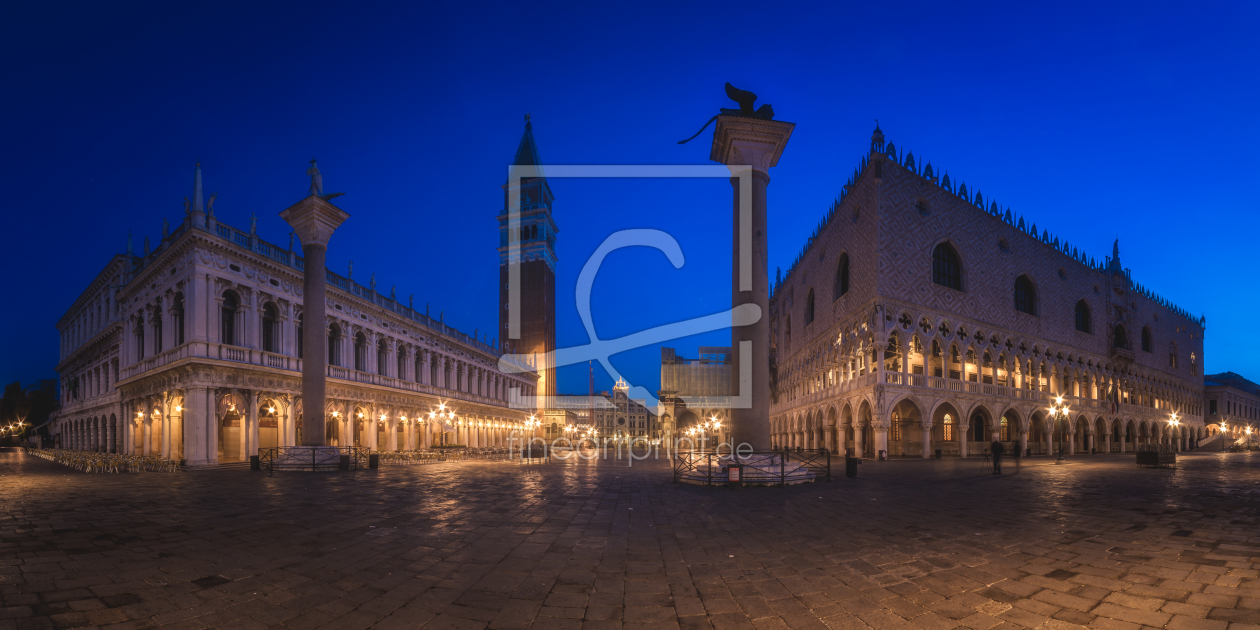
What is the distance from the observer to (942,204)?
37844 mm

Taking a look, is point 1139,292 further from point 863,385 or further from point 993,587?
point 993,587

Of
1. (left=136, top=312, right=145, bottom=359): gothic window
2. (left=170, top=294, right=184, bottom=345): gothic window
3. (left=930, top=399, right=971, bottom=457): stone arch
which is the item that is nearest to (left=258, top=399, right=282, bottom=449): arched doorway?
(left=170, top=294, right=184, bottom=345): gothic window

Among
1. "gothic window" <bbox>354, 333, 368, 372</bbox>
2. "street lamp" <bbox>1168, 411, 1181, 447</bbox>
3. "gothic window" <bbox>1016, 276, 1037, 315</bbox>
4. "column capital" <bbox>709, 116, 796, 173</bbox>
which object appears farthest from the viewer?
"street lamp" <bbox>1168, 411, 1181, 447</bbox>

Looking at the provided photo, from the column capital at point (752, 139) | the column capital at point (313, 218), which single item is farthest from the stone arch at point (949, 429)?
the column capital at point (313, 218)

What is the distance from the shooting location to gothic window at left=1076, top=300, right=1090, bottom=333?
48.2m

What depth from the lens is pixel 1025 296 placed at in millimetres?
43562

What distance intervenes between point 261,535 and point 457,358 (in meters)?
48.5

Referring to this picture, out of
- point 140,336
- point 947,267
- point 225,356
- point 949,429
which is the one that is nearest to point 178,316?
point 225,356

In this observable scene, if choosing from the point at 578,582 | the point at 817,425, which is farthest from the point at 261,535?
the point at 817,425

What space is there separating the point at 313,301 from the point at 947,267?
35681 mm

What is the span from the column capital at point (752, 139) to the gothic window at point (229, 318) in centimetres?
2543

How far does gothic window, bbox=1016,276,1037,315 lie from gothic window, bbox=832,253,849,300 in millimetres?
12613

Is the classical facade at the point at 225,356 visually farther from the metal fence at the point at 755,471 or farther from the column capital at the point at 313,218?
the metal fence at the point at 755,471

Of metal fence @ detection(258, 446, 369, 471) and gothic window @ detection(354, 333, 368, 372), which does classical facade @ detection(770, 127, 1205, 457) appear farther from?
gothic window @ detection(354, 333, 368, 372)
